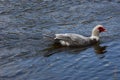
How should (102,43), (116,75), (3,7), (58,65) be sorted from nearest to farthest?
(116,75) → (58,65) → (102,43) → (3,7)

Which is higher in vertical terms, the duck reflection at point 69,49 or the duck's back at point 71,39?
the duck's back at point 71,39

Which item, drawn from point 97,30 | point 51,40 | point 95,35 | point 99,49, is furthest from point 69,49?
point 97,30

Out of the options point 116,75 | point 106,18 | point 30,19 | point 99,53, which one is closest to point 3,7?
point 30,19

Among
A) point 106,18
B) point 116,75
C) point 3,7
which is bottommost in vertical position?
point 116,75

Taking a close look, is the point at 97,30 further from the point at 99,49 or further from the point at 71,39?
the point at 71,39

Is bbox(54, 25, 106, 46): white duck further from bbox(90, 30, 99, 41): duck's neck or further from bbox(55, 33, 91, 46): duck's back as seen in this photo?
bbox(90, 30, 99, 41): duck's neck

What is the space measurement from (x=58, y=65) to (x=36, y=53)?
144 cm

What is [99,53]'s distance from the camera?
1554cm

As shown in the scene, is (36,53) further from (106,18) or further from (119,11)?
(119,11)

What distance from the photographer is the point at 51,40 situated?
16594mm

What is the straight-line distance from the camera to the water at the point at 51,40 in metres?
13.5

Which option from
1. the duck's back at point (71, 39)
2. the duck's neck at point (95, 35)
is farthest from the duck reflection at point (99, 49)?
the duck's back at point (71, 39)

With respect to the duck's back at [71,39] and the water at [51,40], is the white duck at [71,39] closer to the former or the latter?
the duck's back at [71,39]

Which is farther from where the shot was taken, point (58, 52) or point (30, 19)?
point (30, 19)
